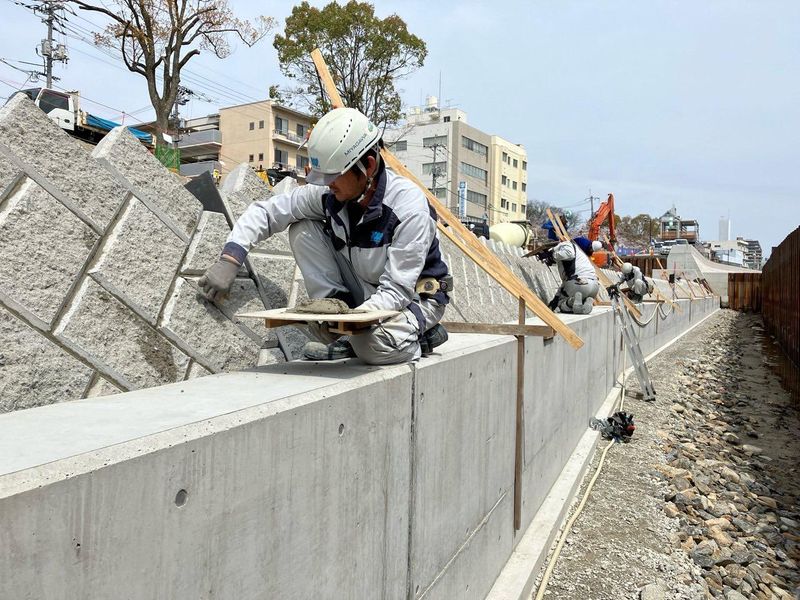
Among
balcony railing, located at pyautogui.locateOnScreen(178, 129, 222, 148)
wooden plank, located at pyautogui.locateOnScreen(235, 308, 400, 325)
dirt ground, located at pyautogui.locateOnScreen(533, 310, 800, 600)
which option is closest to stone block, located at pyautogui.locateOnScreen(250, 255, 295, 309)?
wooden plank, located at pyautogui.locateOnScreen(235, 308, 400, 325)

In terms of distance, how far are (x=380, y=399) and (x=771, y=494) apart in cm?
706

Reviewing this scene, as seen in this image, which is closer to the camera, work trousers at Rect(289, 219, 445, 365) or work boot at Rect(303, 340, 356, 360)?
work boot at Rect(303, 340, 356, 360)

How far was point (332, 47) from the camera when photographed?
89.9 feet

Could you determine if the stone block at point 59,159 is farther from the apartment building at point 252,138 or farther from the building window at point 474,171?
the building window at point 474,171

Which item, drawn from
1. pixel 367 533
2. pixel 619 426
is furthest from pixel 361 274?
pixel 619 426

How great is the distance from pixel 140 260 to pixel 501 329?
8.01ft

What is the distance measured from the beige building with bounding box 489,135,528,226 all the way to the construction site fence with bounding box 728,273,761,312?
21949 mm

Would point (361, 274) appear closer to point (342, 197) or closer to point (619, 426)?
point (342, 197)

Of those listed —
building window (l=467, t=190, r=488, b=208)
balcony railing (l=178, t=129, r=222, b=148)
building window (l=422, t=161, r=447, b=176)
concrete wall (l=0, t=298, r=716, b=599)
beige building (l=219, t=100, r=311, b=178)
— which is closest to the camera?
concrete wall (l=0, t=298, r=716, b=599)

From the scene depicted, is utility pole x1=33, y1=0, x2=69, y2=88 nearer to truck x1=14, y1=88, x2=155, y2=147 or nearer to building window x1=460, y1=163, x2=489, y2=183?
truck x1=14, y1=88, x2=155, y2=147

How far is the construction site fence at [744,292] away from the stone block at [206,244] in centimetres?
4661

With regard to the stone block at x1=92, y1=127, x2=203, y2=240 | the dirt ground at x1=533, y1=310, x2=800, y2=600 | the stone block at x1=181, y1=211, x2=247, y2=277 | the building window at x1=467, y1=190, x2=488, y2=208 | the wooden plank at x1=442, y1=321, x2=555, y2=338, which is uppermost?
the building window at x1=467, y1=190, x2=488, y2=208

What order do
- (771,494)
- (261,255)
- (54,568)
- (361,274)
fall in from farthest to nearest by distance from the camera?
(771,494), (261,255), (361,274), (54,568)

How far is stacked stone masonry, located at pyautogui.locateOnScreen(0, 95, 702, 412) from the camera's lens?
2.48 meters
